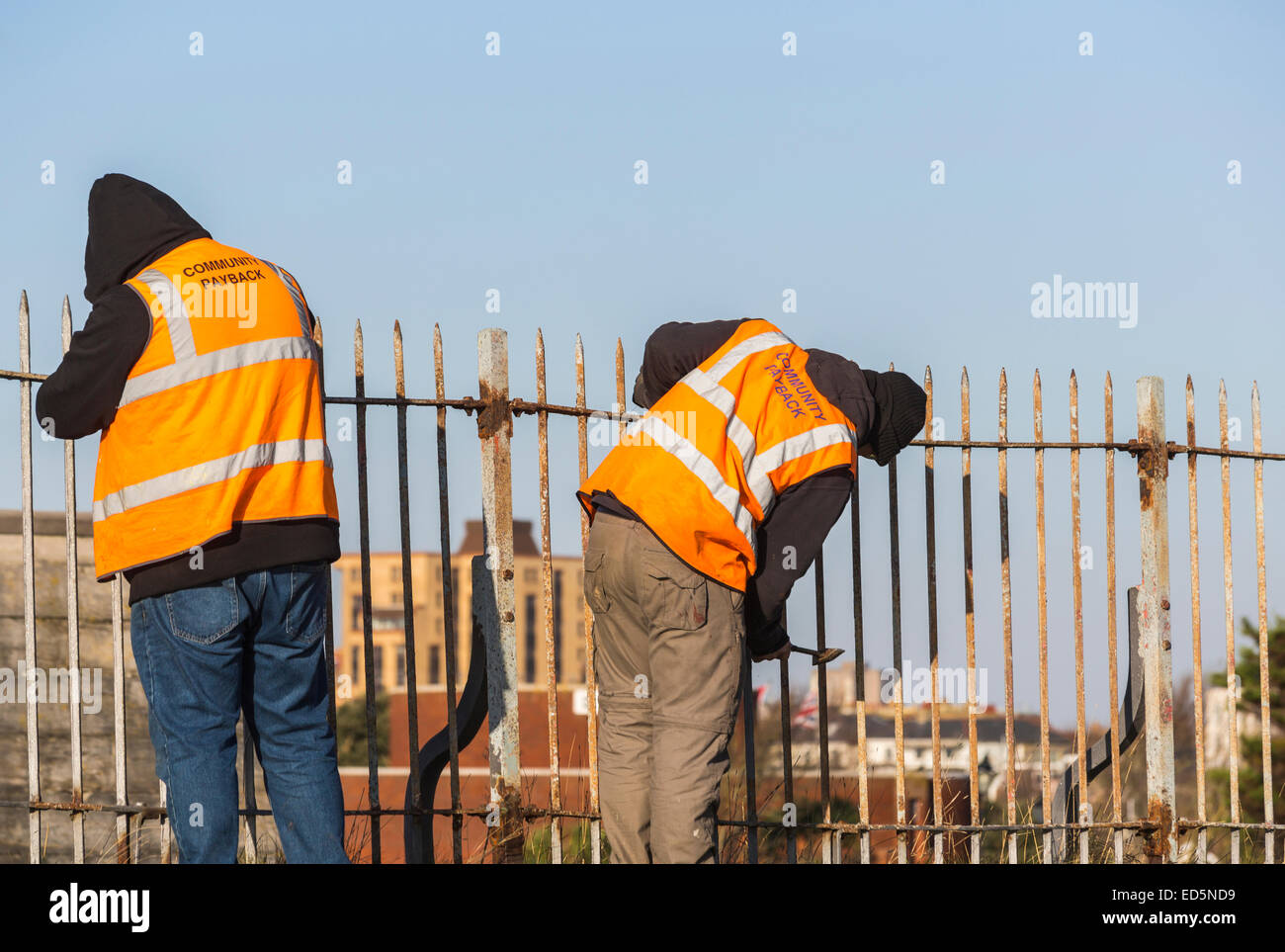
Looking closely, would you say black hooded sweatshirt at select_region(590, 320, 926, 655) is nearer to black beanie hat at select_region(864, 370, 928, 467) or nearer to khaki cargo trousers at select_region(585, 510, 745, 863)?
black beanie hat at select_region(864, 370, 928, 467)

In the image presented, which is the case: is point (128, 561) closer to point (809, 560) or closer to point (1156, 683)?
point (809, 560)

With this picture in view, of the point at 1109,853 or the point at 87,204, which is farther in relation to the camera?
the point at 1109,853

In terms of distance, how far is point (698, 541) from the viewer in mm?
3703

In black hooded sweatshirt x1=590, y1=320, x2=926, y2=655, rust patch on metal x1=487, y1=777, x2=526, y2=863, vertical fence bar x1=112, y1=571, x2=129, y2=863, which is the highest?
black hooded sweatshirt x1=590, y1=320, x2=926, y2=655

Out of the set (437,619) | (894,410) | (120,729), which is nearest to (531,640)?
(437,619)

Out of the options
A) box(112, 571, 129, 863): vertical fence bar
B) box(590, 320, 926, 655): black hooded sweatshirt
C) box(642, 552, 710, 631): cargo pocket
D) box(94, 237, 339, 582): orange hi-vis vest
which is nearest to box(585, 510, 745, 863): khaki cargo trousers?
box(642, 552, 710, 631): cargo pocket

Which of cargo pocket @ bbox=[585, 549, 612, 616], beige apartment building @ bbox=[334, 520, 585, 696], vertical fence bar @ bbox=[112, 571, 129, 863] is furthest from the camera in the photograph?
beige apartment building @ bbox=[334, 520, 585, 696]

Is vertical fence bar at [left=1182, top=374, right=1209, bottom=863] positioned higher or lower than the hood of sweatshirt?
lower

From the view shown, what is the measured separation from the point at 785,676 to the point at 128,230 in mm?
2464

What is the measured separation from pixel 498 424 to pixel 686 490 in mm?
1379

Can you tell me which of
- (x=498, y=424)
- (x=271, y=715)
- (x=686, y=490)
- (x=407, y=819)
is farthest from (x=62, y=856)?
(x=686, y=490)

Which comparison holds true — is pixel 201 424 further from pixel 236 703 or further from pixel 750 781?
pixel 750 781

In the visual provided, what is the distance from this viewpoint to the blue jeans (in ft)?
10.9
